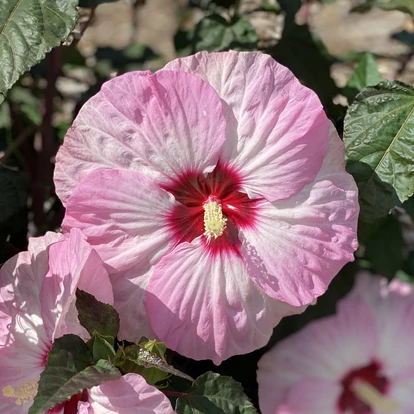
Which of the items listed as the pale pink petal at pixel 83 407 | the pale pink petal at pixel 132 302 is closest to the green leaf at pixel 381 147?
the pale pink petal at pixel 132 302

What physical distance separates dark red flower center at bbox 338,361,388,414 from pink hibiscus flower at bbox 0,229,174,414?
42cm

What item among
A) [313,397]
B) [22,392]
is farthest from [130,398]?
[313,397]

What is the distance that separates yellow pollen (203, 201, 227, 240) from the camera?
0.84 meters

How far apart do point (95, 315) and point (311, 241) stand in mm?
253

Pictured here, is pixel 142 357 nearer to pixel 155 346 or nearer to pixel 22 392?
pixel 155 346

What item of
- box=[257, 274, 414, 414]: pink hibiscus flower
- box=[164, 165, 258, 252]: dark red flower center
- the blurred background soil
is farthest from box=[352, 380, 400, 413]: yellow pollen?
the blurred background soil

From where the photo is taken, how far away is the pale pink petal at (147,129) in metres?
0.79

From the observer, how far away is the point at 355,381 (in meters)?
1.08

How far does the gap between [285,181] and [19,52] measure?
0.34 m

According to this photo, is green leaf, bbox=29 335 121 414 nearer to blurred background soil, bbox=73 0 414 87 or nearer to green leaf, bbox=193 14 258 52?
green leaf, bbox=193 14 258 52

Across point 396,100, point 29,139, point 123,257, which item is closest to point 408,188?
point 396,100

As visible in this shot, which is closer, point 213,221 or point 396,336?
point 213,221

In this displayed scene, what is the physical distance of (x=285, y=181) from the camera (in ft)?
2.65

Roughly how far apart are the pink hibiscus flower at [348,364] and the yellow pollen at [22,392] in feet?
1.07
